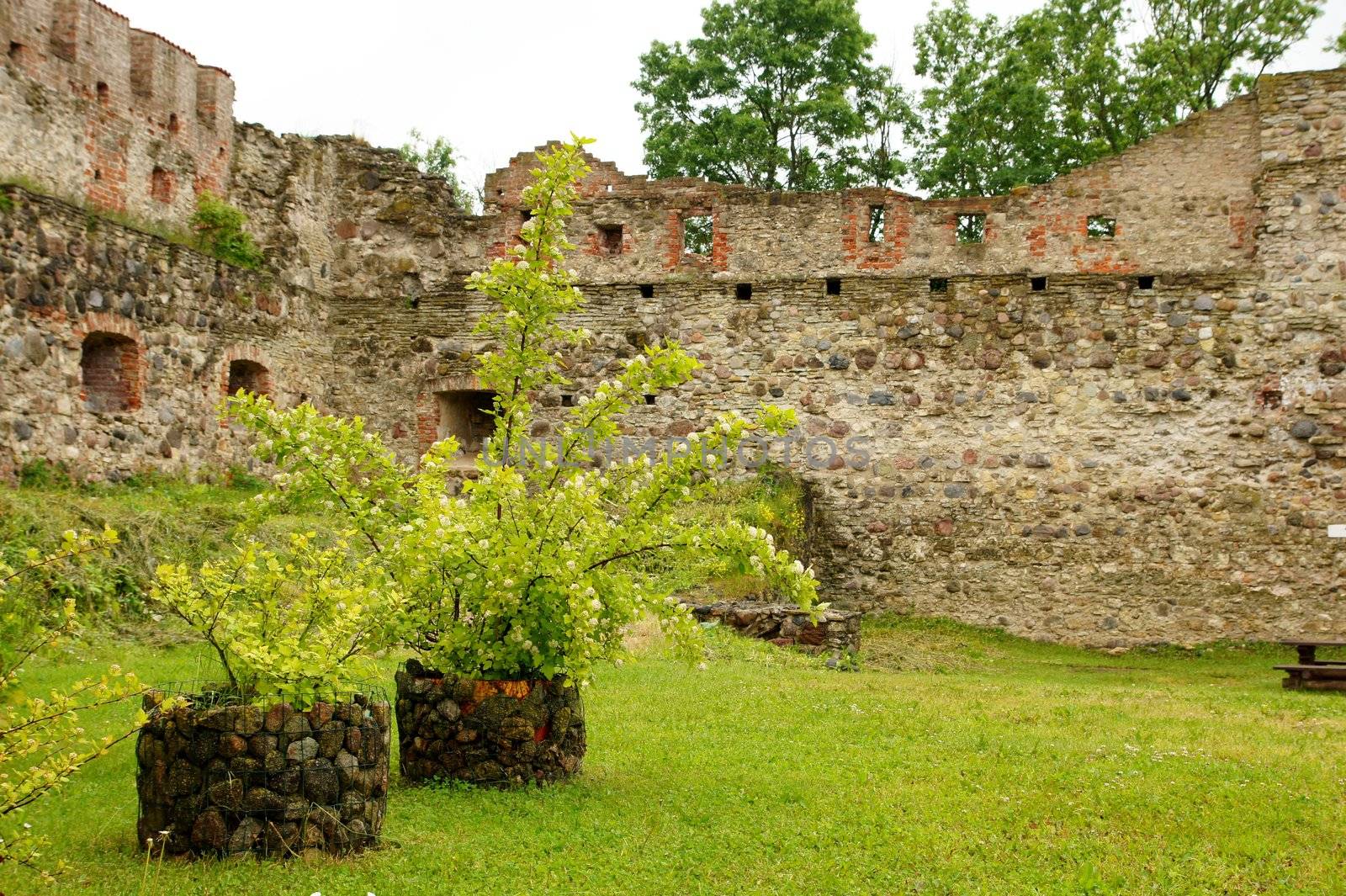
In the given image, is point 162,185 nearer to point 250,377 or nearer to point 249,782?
point 250,377

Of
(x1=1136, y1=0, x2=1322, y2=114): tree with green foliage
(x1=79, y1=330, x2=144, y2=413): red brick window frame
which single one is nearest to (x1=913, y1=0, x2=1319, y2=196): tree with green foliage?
(x1=1136, y1=0, x2=1322, y2=114): tree with green foliage

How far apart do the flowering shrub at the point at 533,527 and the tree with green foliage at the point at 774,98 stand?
72.9 feet

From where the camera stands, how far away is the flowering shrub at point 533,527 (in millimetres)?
6004

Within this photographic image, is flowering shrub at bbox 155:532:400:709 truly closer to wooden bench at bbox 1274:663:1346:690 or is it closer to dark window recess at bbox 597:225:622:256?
wooden bench at bbox 1274:663:1346:690

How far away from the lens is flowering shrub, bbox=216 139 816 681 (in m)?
6.00

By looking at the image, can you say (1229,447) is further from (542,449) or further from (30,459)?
(30,459)

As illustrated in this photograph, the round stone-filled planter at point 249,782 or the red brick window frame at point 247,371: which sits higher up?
the red brick window frame at point 247,371

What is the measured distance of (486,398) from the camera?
16625 millimetres

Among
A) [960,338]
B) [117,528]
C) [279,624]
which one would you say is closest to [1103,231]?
[960,338]

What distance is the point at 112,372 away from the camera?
1216 cm

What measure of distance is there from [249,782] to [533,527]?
181 cm

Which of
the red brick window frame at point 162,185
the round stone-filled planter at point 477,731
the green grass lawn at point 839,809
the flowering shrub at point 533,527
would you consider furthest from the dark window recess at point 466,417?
the round stone-filled planter at point 477,731

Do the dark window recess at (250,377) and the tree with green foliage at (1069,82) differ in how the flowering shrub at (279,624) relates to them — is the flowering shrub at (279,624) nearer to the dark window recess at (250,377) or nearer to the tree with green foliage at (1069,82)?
the dark window recess at (250,377)

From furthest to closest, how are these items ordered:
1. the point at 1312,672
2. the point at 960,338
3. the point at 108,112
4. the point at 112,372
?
the point at 960,338
the point at 108,112
the point at 112,372
the point at 1312,672
